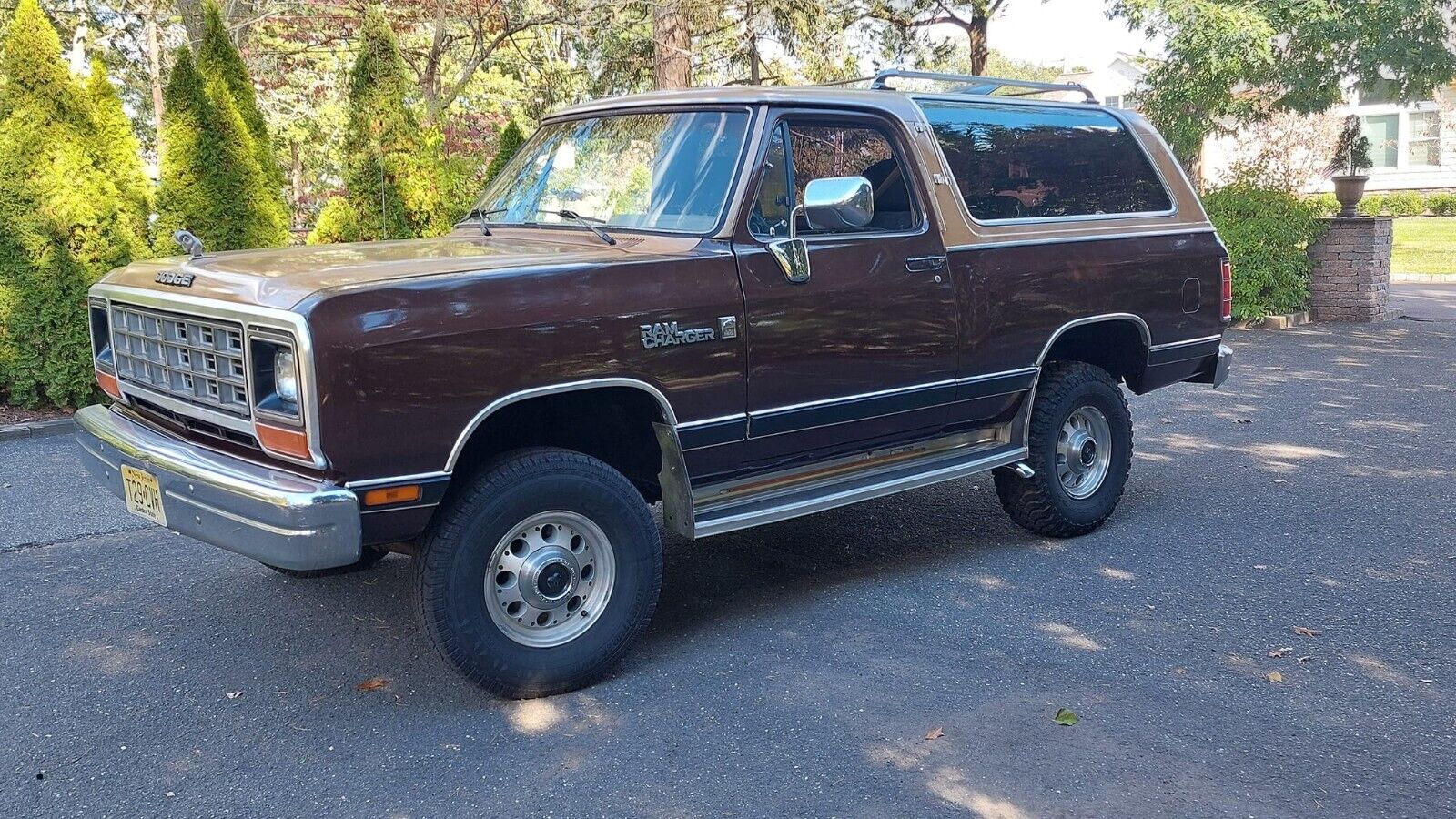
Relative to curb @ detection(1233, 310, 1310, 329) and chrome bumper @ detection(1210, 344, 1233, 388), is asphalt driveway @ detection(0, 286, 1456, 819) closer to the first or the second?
chrome bumper @ detection(1210, 344, 1233, 388)

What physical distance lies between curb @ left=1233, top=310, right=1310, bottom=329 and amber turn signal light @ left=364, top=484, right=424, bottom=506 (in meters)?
12.6

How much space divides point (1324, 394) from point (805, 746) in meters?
7.78

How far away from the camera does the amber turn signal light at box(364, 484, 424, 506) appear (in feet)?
12.4

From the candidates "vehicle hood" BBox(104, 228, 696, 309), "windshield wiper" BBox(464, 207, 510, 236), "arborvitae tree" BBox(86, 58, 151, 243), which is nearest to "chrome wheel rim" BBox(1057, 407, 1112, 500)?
"vehicle hood" BBox(104, 228, 696, 309)

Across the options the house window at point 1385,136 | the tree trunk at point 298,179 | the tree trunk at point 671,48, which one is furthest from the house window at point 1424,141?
the tree trunk at point 298,179

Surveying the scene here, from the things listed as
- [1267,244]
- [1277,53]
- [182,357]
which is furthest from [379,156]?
[1277,53]

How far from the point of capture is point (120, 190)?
10125 millimetres

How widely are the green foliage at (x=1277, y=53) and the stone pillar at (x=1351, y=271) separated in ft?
5.57

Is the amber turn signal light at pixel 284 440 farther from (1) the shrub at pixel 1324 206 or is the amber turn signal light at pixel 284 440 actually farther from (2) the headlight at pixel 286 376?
(1) the shrub at pixel 1324 206

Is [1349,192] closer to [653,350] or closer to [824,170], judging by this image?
[824,170]

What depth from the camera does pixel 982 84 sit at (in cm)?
611

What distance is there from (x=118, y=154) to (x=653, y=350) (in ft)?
25.5

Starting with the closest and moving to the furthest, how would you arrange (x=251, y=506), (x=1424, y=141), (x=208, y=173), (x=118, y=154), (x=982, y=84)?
(x=251, y=506), (x=982, y=84), (x=118, y=154), (x=208, y=173), (x=1424, y=141)

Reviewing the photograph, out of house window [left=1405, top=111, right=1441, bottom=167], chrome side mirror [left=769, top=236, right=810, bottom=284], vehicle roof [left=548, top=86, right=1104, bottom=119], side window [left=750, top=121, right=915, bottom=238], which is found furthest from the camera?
house window [left=1405, top=111, right=1441, bottom=167]
